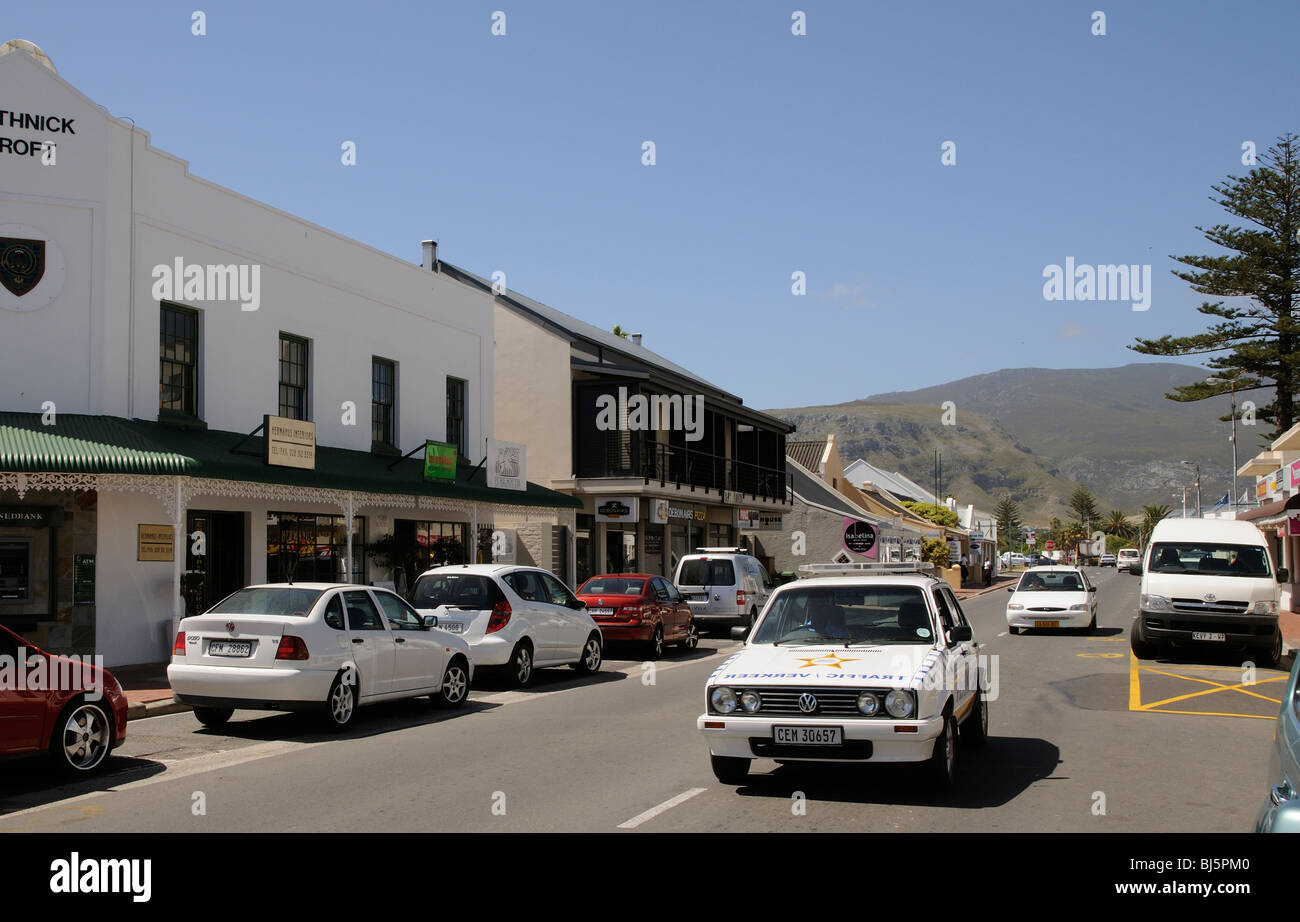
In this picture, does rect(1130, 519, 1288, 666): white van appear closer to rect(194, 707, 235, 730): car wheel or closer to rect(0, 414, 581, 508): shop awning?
rect(0, 414, 581, 508): shop awning

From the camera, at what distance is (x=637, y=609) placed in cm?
1981

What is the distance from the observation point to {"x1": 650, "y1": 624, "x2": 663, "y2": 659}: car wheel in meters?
20.1

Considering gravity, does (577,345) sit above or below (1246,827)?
above

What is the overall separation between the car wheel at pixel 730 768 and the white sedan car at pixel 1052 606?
58.5ft

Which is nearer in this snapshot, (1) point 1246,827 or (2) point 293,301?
(1) point 1246,827

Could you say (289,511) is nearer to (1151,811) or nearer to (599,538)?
(599,538)

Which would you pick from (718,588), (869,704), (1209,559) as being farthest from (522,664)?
(1209,559)

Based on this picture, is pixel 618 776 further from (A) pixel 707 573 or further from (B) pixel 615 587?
(A) pixel 707 573

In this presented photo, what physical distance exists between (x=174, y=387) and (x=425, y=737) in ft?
33.0

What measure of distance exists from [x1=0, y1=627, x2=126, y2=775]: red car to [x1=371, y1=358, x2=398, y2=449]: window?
14.7 metres

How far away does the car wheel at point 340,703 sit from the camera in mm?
11680

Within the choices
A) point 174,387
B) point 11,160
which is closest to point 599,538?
point 174,387

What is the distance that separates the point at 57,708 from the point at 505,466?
1758 centimetres

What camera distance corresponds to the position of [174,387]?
1891 cm
